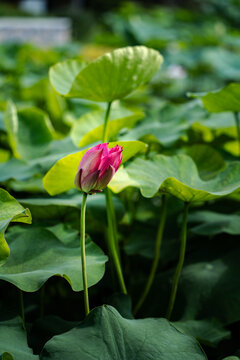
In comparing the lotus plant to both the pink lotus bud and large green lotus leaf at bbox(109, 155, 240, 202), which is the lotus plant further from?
large green lotus leaf at bbox(109, 155, 240, 202)

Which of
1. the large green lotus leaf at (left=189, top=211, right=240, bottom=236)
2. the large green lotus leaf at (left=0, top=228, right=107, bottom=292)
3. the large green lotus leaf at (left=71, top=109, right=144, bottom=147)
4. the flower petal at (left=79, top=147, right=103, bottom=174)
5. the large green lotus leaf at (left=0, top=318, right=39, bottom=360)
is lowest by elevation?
the large green lotus leaf at (left=189, top=211, right=240, bottom=236)

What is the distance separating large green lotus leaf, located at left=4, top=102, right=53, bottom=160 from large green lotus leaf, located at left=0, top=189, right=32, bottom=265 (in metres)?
0.49

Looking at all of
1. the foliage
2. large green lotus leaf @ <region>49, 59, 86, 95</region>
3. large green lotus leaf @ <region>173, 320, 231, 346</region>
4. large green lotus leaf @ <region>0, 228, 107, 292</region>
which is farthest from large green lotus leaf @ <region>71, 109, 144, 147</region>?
large green lotus leaf @ <region>173, 320, 231, 346</region>

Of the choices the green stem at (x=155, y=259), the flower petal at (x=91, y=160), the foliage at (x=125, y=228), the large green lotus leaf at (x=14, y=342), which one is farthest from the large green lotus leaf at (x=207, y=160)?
the large green lotus leaf at (x=14, y=342)

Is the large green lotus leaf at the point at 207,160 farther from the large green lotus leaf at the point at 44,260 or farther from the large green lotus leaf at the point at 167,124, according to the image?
the large green lotus leaf at the point at 44,260

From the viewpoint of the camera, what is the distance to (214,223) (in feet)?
3.47

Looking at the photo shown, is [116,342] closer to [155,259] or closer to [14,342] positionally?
[14,342]

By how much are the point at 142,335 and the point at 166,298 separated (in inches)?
12.9

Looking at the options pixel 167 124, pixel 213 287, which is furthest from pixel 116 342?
pixel 167 124

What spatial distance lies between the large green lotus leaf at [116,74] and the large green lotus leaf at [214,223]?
0.33m

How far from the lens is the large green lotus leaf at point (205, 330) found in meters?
0.87

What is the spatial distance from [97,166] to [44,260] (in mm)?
237

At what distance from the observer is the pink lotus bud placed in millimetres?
716

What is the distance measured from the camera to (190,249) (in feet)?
3.77
